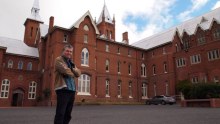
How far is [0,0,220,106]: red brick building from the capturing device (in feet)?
109

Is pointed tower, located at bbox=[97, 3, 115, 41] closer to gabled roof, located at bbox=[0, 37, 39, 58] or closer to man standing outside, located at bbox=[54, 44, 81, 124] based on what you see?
gabled roof, located at bbox=[0, 37, 39, 58]

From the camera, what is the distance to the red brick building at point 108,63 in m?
33.2

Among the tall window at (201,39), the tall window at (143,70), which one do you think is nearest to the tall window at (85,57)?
the tall window at (143,70)

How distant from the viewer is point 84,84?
3259 centimetres

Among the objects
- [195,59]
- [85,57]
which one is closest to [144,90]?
[195,59]

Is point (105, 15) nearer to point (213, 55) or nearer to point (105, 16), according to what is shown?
point (105, 16)

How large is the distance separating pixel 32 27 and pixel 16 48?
1436 cm

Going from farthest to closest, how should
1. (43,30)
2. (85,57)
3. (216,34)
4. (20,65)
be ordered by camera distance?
(43,30) < (20,65) < (216,34) < (85,57)

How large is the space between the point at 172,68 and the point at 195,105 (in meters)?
19.8

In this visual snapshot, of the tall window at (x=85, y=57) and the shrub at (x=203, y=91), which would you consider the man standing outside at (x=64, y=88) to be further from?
the tall window at (x=85, y=57)

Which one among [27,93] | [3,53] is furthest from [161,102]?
[3,53]

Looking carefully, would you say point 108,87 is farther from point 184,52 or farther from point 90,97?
point 184,52

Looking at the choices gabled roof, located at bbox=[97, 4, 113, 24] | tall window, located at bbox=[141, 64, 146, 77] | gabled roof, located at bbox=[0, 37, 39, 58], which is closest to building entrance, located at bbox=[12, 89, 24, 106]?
gabled roof, located at bbox=[0, 37, 39, 58]

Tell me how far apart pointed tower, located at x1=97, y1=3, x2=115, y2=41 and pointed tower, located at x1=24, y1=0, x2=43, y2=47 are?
20617 millimetres
